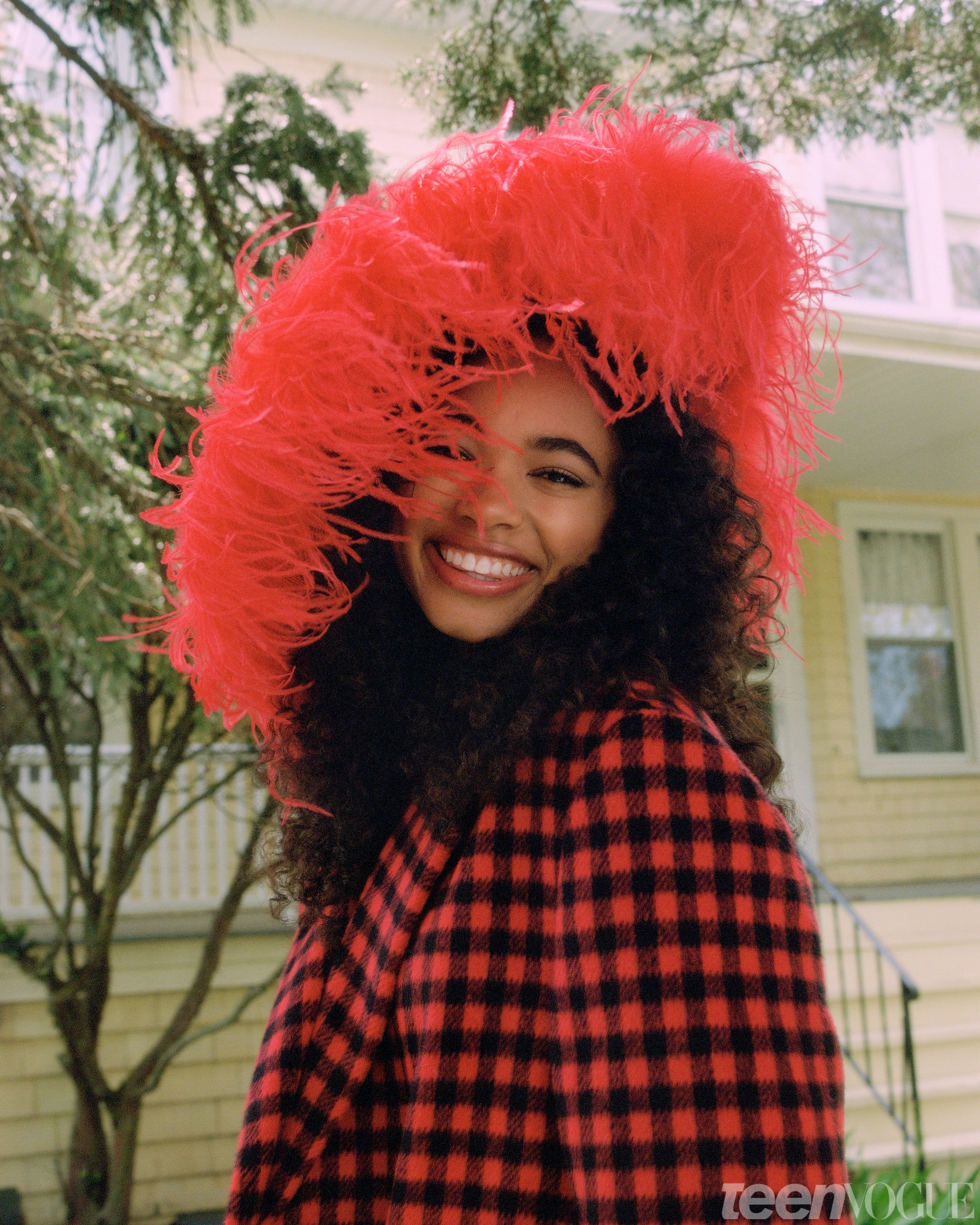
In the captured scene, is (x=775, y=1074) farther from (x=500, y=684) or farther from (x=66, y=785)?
(x=66, y=785)

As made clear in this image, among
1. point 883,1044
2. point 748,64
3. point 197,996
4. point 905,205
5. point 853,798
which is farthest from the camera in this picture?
point 853,798

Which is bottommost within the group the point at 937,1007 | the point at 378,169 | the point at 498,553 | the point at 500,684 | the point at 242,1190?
the point at 937,1007

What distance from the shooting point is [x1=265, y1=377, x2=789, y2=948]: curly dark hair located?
4.38ft

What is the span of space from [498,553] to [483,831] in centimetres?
37

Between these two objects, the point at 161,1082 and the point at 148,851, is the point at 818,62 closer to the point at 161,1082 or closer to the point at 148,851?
the point at 148,851

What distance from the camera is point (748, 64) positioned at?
340 centimetres

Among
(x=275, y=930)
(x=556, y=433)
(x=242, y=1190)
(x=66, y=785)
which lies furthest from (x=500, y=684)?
(x=275, y=930)

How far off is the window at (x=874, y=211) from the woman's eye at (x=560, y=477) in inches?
264

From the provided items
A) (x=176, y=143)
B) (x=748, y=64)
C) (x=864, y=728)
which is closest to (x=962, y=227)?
(x=864, y=728)

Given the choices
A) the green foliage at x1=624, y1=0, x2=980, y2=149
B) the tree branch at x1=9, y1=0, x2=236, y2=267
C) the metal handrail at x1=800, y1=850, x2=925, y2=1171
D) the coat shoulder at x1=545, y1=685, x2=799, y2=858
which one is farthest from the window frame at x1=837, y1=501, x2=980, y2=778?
the coat shoulder at x1=545, y1=685, x2=799, y2=858

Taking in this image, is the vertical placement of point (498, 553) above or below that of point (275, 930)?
above

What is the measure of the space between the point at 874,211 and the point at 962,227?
68 cm

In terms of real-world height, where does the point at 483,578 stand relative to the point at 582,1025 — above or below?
above

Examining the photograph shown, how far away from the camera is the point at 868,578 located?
27.8 ft
